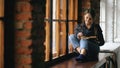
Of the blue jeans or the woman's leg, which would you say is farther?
the woman's leg

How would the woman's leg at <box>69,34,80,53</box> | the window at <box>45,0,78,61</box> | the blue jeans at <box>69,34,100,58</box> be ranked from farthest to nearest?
the woman's leg at <box>69,34,80,53</box> → the blue jeans at <box>69,34,100,58</box> → the window at <box>45,0,78,61</box>

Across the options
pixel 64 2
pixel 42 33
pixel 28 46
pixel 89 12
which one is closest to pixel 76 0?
pixel 64 2

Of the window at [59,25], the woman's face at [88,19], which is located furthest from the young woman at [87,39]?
the window at [59,25]

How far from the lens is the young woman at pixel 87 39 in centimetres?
331

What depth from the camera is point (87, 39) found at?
11.0 feet

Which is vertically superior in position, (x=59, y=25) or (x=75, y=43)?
(x=59, y=25)

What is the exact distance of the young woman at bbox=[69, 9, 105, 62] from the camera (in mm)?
3307

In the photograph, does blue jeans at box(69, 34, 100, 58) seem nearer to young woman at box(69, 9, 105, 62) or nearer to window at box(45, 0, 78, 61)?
young woman at box(69, 9, 105, 62)

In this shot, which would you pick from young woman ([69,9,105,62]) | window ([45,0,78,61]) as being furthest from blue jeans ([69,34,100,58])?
window ([45,0,78,61])

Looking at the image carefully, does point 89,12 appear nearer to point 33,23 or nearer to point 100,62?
point 100,62

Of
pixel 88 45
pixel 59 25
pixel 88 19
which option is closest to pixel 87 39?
pixel 88 45

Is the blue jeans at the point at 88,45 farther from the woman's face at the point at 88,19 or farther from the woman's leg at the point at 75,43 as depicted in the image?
the woman's face at the point at 88,19

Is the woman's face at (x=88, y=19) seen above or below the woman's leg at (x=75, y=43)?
above

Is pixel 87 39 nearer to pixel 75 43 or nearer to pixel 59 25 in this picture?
pixel 75 43
